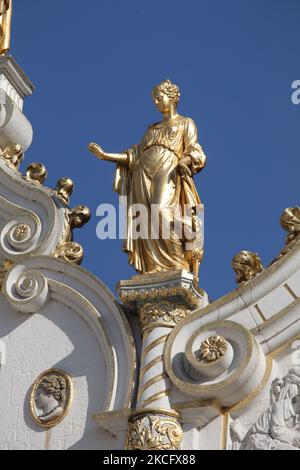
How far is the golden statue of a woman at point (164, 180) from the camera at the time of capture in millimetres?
13625

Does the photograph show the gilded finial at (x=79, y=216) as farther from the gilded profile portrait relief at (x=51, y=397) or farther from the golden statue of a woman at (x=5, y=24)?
the golden statue of a woman at (x=5, y=24)

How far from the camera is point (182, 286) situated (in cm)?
1328

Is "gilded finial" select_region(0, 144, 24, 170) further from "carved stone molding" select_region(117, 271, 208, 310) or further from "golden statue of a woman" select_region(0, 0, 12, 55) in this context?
"carved stone molding" select_region(117, 271, 208, 310)

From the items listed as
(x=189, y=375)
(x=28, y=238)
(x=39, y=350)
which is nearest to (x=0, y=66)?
(x=28, y=238)

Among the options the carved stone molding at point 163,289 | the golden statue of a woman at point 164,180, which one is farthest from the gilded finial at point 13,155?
the carved stone molding at point 163,289

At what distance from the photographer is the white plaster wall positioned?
44.1ft

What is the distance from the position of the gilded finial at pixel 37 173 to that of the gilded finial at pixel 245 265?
7.86ft

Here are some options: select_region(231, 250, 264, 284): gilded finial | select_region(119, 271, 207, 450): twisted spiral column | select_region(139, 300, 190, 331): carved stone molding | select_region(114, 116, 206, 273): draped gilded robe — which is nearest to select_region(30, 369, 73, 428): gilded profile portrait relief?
select_region(119, 271, 207, 450): twisted spiral column

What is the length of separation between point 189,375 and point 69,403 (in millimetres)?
1160

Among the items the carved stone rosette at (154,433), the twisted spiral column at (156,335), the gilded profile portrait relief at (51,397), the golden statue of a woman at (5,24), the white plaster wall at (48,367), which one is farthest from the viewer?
the golden statue of a woman at (5,24)

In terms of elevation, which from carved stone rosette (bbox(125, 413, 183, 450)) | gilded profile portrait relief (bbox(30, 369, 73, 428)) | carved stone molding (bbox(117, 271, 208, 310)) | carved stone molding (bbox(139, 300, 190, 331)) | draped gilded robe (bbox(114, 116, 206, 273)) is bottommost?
carved stone rosette (bbox(125, 413, 183, 450))

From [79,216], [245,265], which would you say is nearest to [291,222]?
[245,265]

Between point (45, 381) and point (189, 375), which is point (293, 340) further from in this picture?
point (45, 381)

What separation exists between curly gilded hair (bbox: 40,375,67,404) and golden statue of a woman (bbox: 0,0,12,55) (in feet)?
12.9
